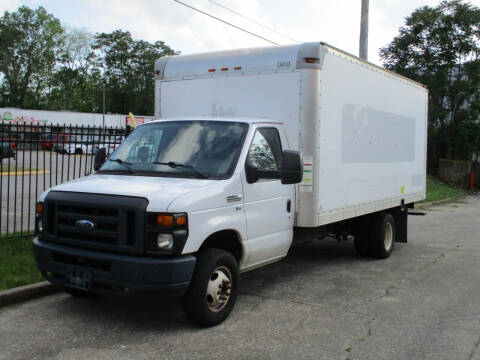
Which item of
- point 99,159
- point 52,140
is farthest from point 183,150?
point 52,140

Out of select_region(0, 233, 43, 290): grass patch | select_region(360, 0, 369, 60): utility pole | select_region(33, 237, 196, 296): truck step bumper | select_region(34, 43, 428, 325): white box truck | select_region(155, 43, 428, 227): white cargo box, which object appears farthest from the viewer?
select_region(360, 0, 369, 60): utility pole

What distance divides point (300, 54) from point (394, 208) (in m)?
4.21

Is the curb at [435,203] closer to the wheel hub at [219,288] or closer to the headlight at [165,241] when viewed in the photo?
the wheel hub at [219,288]

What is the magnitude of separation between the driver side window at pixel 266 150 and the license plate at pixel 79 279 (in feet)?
6.83

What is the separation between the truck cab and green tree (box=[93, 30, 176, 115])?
234ft

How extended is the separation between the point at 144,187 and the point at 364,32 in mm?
13293

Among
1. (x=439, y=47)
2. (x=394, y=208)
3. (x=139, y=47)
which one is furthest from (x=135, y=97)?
(x=394, y=208)

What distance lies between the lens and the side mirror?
549cm

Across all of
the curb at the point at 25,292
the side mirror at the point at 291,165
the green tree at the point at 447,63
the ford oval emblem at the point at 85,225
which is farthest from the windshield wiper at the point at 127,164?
the green tree at the point at 447,63

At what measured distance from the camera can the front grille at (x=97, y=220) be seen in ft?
15.3

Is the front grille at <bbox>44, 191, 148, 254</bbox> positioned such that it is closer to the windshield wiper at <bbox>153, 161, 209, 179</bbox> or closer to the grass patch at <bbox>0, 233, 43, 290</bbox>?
the windshield wiper at <bbox>153, 161, 209, 179</bbox>

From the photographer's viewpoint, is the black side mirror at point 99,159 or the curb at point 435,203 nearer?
the black side mirror at point 99,159

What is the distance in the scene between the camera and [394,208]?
31.0ft

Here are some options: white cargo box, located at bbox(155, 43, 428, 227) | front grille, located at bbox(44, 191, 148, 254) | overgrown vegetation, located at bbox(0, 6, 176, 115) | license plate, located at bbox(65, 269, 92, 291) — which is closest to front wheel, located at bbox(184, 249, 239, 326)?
front grille, located at bbox(44, 191, 148, 254)
